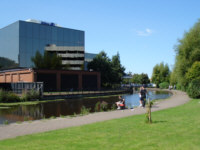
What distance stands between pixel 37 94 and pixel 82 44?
Answer: 50981 mm

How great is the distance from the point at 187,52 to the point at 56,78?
24987mm

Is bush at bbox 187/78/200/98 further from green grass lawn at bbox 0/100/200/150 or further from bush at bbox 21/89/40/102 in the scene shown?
bush at bbox 21/89/40/102

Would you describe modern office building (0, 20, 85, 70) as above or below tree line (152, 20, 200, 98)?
above

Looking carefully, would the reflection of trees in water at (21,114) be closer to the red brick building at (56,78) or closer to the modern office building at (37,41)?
the red brick building at (56,78)

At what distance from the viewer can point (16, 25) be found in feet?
212

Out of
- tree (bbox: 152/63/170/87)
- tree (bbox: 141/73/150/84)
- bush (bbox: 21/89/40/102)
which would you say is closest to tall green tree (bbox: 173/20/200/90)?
bush (bbox: 21/89/40/102)

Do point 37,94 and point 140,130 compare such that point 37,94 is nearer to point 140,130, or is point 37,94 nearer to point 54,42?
point 140,130

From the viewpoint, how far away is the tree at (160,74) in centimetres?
8269

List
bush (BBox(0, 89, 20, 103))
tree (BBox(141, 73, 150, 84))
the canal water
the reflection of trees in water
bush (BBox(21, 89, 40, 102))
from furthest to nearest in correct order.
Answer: tree (BBox(141, 73, 150, 84)), bush (BBox(21, 89, 40, 102)), bush (BBox(0, 89, 20, 103)), the canal water, the reflection of trees in water

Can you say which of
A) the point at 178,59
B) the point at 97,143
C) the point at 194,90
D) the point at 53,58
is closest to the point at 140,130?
the point at 97,143

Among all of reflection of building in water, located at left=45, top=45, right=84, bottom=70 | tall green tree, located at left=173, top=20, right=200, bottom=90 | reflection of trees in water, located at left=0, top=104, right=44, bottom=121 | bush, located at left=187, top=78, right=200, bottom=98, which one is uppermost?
reflection of building in water, located at left=45, top=45, right=84, bottom=70

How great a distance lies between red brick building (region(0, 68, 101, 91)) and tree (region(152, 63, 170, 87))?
121ft

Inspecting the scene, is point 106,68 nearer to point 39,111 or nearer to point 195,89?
point 195,89

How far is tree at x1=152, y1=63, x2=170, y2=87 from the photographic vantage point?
82.7 metres
